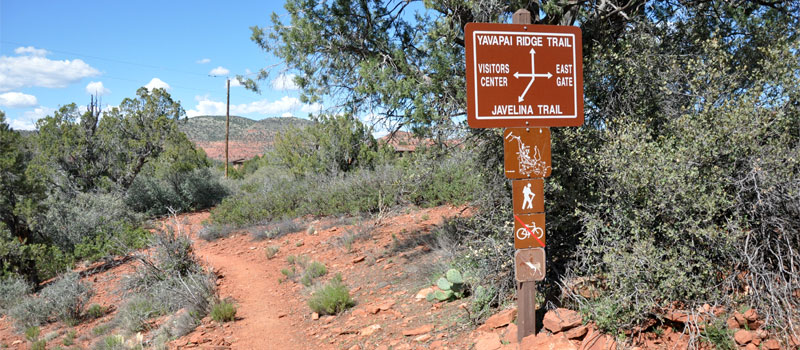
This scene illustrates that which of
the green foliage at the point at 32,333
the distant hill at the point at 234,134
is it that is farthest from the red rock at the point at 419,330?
the distant hill at the point at 234,134

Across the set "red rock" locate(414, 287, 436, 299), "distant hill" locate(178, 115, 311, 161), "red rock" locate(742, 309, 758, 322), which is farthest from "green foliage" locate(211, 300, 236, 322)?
"distant hill" locate(178, 115, 311, 161)

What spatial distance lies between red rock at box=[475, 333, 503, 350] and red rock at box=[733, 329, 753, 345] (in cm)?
168

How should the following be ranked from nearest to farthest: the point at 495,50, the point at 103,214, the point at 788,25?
the point at 495,50 → the point at 788,25 → the point at 103,214

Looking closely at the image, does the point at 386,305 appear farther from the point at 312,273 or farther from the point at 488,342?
the point at 312,273

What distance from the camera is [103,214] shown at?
15875 millimetres

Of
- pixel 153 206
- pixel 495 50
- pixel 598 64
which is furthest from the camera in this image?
pixel 153 206

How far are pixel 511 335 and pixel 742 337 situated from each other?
164 cm

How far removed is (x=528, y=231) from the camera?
3750 mm

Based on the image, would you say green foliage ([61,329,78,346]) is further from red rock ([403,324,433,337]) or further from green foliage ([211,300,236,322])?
red rock ([403,324,433,337])

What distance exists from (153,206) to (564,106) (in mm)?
20841

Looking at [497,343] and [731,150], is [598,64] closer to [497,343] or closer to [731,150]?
[731,150]

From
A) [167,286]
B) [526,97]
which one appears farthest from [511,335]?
[167,286]

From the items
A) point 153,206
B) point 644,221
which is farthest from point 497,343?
point 153,206

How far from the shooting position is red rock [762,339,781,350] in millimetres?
3273
